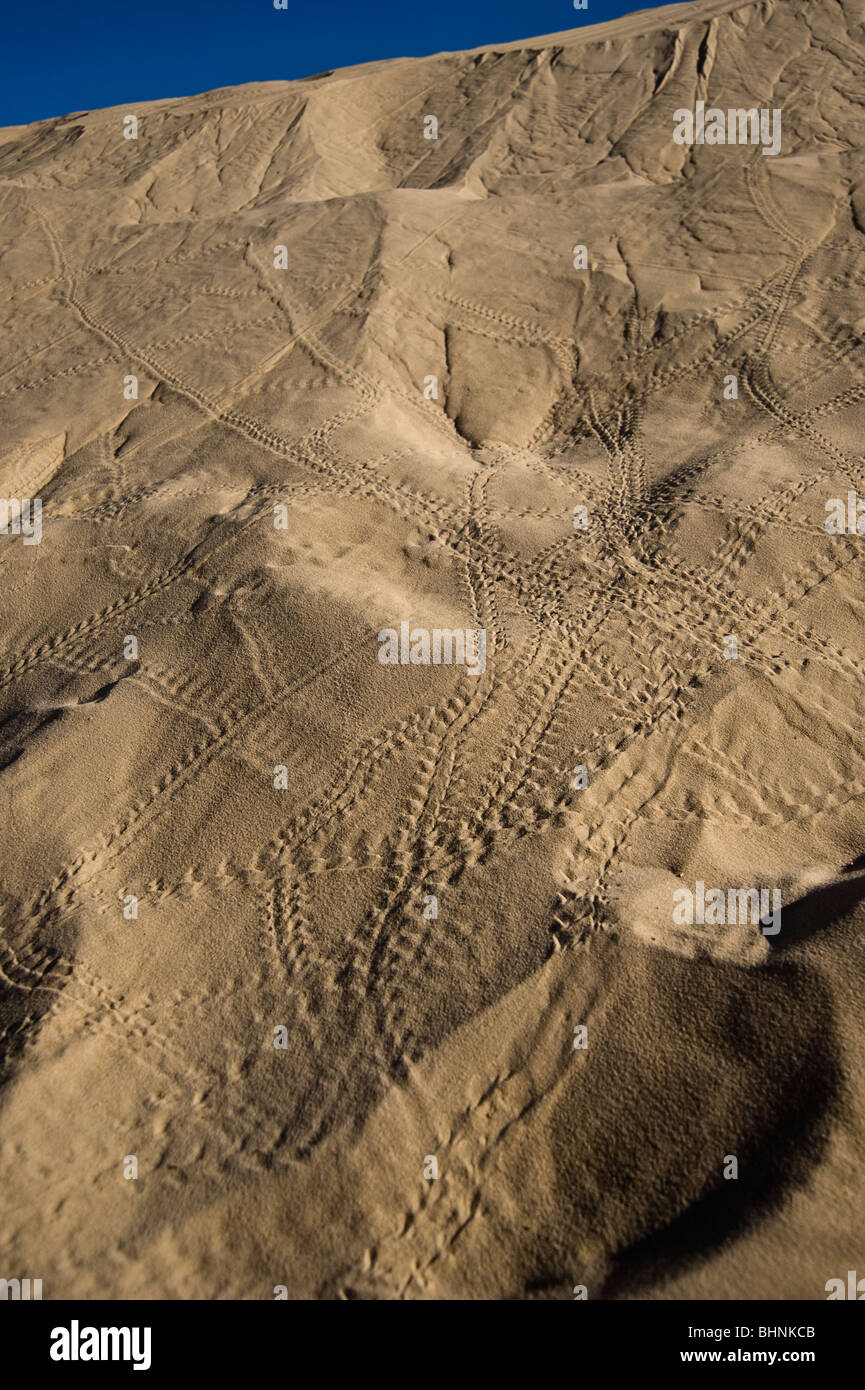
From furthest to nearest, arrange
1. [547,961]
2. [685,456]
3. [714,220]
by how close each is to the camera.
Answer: [714,220]
[685,456]
[547,961]

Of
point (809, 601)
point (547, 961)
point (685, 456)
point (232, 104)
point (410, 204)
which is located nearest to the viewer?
point (547, 961)

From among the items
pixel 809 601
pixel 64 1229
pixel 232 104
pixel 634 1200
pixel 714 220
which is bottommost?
pixel 64 1229

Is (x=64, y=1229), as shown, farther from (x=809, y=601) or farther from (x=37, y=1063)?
(x=809, y=601)

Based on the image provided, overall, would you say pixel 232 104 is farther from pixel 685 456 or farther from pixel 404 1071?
pixel 404 1071

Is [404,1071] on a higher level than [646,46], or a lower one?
lower

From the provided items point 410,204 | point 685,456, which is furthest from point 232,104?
point 685,456

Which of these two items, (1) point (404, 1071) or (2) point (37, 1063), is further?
(2) point (37, 1063)

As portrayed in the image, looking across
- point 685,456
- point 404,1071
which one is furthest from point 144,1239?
point 685,456
